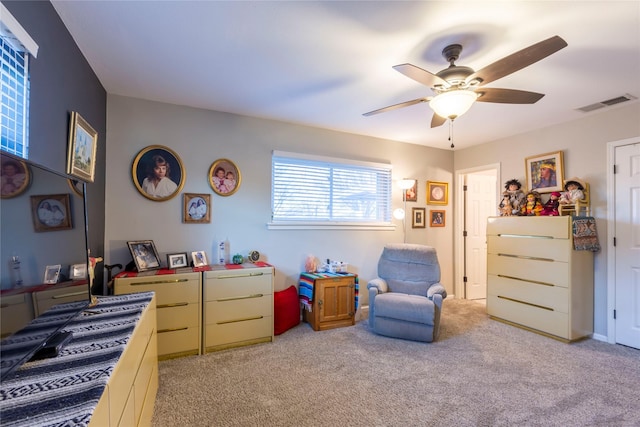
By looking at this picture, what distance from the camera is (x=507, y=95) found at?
206 cm

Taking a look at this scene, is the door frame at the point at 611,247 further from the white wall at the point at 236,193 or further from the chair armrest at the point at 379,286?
the chair armrest at the point at 379,286

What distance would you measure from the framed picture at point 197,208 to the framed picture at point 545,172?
4.04 m

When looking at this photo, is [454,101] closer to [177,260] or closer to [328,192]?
[328,192]

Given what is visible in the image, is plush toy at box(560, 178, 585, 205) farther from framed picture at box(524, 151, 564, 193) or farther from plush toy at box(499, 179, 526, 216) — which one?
plush toy at box(499, 179, 526, 216)

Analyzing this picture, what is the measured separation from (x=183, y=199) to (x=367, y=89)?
7.14ft

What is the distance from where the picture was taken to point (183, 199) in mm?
3111

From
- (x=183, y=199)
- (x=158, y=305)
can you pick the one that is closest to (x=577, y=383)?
(x=158, y=305)

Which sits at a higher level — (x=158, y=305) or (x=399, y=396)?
→ (x=158, y=305)

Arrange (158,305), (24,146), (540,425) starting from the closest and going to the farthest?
1. (24,146)
2. (540,425)
3. (158,305)

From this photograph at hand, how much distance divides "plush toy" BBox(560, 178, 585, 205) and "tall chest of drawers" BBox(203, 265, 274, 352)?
337cm

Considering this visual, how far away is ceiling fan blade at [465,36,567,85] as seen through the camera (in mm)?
1466

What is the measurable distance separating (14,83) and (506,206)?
4637mm

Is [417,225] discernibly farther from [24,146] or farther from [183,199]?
[24,146]

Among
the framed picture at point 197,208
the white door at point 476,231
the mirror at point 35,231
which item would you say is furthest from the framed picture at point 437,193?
the mirror at point 35,231
